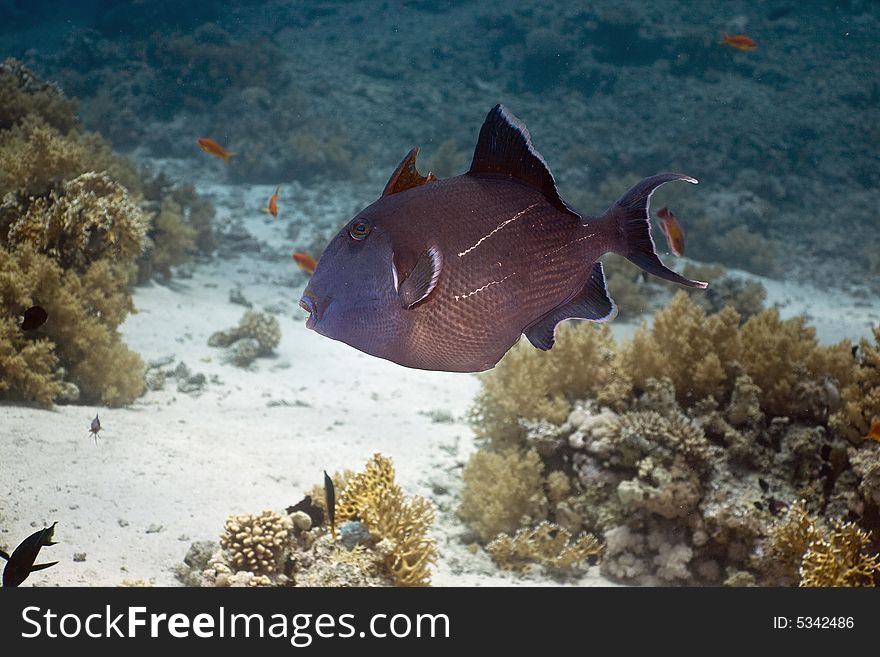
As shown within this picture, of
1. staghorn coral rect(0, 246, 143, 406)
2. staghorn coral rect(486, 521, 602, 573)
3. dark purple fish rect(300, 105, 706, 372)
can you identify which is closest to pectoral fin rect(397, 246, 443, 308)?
dark purple fish rect(300, 105, 706, 372)

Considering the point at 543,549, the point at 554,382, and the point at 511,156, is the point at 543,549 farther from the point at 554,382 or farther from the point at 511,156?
the point at 511,156

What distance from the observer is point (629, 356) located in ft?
16.0

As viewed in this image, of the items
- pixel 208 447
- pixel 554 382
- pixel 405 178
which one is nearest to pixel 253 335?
pixel 208 447

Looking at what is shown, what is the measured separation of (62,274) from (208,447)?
2.22 meters

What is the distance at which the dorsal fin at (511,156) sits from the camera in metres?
1.19

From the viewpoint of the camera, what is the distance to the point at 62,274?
532 centimetres

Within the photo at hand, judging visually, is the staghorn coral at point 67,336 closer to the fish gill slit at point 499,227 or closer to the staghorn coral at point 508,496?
the staghorn coral at point 508,496

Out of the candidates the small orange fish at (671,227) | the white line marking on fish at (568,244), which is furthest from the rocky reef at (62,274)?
the small orange fish at (671,227)

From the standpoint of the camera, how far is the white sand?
11.1ft

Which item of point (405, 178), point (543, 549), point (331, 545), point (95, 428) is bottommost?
point (543, 549)

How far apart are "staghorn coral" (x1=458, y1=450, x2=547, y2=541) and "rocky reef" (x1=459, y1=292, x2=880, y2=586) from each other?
0.04ft
